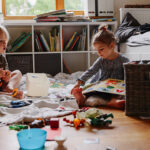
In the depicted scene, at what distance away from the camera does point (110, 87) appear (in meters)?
1.60

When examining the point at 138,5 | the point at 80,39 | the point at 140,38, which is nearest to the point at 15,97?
the point at 140,38

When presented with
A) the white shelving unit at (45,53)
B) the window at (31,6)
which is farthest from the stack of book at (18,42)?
the window at (31,6)

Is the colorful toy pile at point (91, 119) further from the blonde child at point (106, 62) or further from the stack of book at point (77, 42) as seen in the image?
the stack of book at point (77, 42)

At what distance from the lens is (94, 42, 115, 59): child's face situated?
1825 mm

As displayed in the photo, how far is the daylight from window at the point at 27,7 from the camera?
3129 mm

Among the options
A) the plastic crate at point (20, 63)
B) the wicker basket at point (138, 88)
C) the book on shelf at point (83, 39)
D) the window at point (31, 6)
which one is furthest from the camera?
the window at point (31, 6)

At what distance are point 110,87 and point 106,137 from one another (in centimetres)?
60

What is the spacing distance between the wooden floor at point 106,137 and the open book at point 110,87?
1.03ft

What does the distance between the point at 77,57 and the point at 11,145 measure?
2.35 m

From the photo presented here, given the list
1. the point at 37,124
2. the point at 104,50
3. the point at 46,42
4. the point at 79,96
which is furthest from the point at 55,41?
the point at 37,124

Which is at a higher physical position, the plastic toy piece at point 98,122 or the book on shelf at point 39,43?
the book on shelf at point 39,43

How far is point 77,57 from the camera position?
3248 millimetres

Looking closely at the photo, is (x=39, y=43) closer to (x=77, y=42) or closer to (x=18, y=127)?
(x=77, y=42)

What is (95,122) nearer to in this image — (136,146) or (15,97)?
(136,146)
